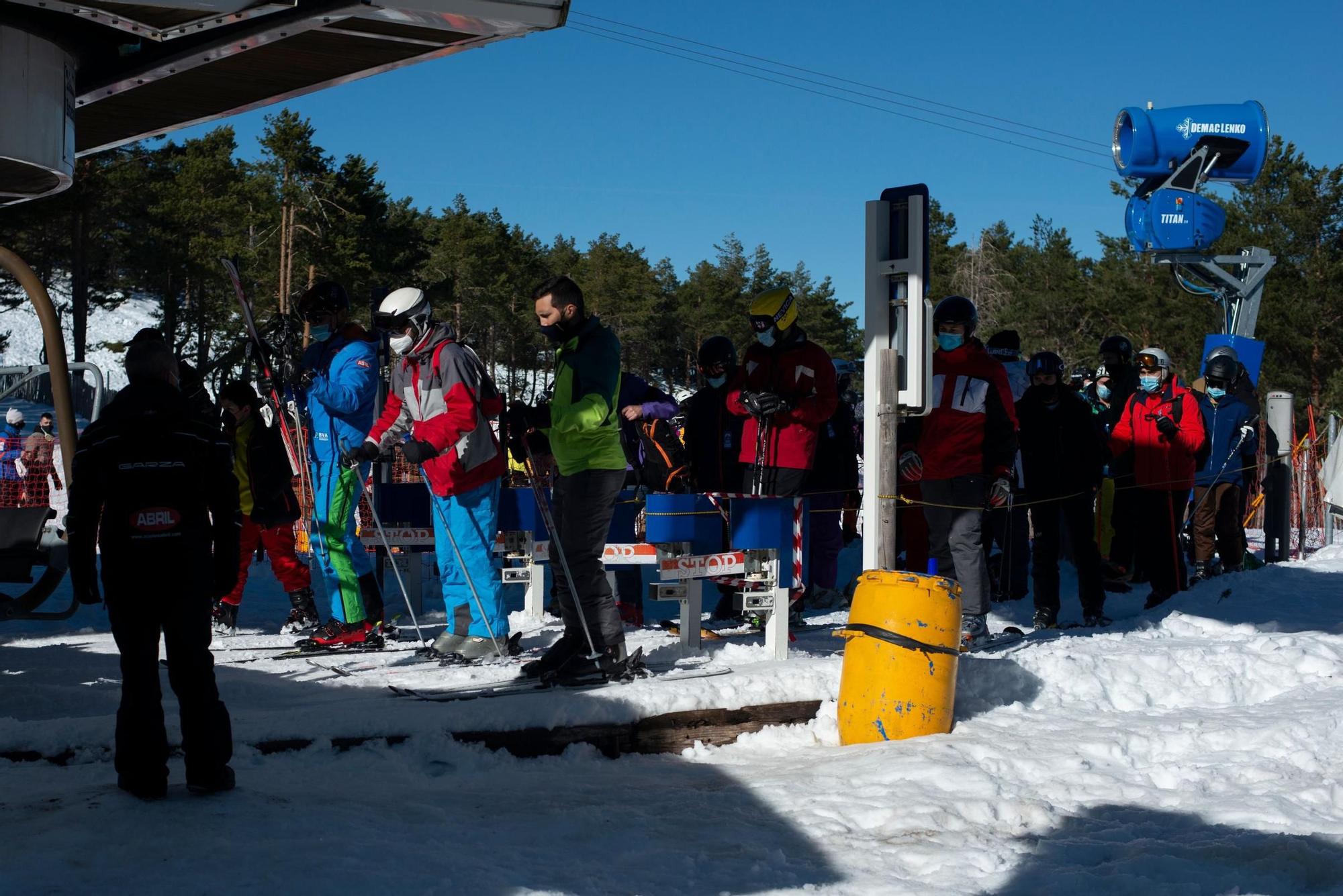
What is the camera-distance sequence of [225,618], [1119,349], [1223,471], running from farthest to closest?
[1119,349], [1223,471], [225,618]

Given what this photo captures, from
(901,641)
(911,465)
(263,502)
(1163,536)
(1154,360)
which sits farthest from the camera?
(1154,360)

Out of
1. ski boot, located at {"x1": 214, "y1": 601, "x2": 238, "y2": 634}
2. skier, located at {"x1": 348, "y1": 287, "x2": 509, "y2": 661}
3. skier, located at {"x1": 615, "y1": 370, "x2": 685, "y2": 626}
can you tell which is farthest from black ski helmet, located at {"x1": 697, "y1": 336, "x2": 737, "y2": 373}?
ski boot, located at {"x1": 214, "y1": 601, "x2": 238, "y2": 634}

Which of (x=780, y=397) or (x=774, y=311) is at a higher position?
(x=774, y=311)

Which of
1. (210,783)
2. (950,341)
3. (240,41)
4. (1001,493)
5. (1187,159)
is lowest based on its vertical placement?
(210,783)

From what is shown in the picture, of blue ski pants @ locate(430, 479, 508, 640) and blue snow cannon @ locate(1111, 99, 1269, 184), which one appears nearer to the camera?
blue ski pants @ locate(430, 479, 508, 640)

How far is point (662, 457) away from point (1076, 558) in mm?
3132

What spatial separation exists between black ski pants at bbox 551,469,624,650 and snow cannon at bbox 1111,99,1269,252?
1429cm

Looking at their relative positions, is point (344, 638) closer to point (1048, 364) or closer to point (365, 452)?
point (365, 452)

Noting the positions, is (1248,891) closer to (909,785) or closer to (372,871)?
(909,785)

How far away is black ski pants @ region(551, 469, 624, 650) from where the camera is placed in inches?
253

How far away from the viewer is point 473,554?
7.22 metres

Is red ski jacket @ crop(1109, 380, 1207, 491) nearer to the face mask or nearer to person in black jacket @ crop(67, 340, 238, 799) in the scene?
the face mask

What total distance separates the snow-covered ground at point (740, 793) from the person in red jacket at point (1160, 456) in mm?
2688

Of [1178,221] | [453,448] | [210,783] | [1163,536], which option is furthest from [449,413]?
[1178,221]
